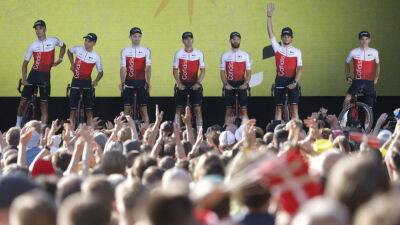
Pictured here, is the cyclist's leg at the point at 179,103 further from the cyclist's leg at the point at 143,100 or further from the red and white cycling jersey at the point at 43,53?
the red and white cycling jersey at the point at 43,53

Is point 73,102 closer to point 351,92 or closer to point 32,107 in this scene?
point 32,107

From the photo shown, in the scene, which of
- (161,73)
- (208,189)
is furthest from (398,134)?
(161,73)

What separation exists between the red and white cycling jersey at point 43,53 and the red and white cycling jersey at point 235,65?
267cm

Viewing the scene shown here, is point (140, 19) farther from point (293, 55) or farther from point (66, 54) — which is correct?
point (293, 55)

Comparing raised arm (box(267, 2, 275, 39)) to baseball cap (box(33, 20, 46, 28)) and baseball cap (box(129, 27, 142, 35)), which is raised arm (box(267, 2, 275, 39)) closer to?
baseball cap (box(129, 27, 142, 35))

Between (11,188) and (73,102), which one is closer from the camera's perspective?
(11,188)

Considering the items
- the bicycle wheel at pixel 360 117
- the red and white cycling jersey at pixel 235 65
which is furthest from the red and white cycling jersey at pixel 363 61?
the red and white cycling jersey at pixel 235 65

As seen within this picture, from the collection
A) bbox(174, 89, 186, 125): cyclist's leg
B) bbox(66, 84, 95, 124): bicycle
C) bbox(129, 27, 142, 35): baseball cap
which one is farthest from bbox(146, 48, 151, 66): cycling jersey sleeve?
bbox(66, 84, 95, 124): bicycle

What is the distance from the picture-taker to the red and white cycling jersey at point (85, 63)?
16.6 m

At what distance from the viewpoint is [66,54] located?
720 inches

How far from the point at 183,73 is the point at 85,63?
160cm

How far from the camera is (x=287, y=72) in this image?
16781 millimetres

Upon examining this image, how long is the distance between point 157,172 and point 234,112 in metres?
11.1

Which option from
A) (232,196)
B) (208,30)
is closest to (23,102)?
(208,30)
